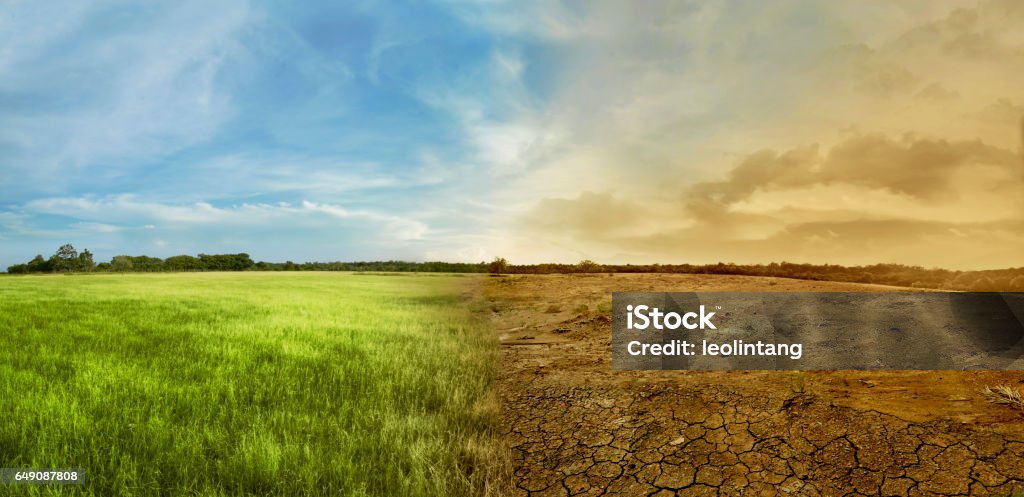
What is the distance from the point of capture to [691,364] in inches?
296

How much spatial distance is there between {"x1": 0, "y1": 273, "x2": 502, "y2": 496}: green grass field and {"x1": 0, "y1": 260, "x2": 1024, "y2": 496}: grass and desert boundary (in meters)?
0.03

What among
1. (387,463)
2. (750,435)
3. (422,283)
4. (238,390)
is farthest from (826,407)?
(422,283)

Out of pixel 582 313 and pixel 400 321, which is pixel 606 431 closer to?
pixel 582 313

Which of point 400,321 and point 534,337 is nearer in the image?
point 534,337

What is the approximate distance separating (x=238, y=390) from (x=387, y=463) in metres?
3.50

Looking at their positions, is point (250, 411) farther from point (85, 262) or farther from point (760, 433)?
point (85, 262)

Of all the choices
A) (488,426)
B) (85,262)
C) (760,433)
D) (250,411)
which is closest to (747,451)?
(760,433)

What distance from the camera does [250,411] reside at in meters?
5.71

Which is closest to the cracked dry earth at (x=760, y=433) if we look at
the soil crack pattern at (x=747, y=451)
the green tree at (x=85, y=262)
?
the soil crack pattern at (x=747, y=451)

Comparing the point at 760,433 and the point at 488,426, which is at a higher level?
the point at 760,433

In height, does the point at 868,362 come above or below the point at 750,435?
above

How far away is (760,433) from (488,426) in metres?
2.91

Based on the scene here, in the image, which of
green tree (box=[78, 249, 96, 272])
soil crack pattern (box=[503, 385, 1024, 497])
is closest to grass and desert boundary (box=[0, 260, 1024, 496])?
soil crack pattern (box=[503, 385, 1024, 497])

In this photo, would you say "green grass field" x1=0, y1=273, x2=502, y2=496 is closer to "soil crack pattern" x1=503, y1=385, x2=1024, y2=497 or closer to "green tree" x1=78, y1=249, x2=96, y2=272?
"soil crack pattern" x1=503, y1=385, x2=1024, y2=497
